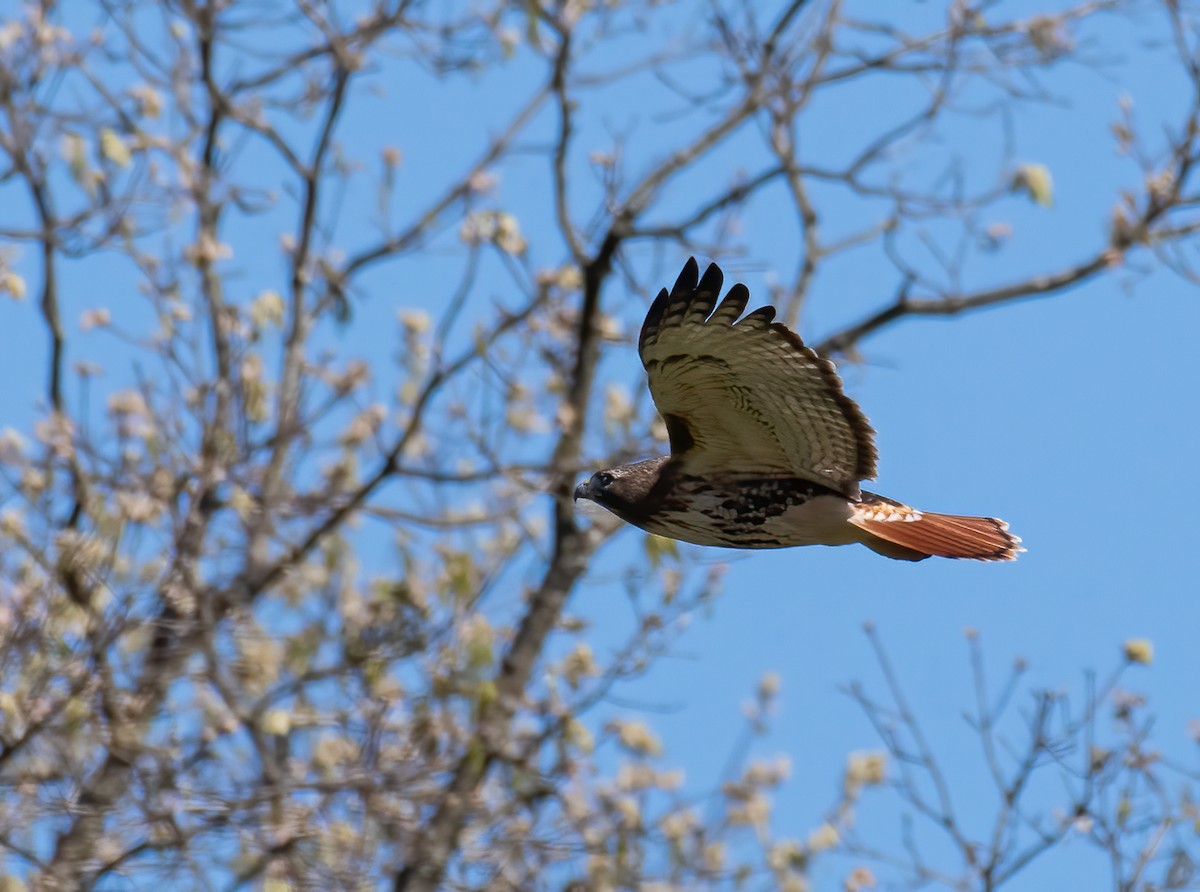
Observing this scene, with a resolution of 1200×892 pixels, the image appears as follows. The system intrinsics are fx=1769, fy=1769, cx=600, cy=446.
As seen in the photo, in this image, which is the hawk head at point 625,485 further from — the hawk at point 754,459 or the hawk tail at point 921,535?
the hawk tail at point 921,535

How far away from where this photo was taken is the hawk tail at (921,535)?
18.2ft

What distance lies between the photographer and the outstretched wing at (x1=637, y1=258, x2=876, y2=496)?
512cm

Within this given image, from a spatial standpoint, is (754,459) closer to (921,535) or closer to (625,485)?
(625,485)

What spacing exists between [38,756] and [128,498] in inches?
57.8

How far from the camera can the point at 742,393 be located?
5.39 meters

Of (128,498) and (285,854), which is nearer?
(285,854)

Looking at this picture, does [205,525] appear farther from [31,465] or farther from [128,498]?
[31,465]

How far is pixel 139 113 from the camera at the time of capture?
1049cm

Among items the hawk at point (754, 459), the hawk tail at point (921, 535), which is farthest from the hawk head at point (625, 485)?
the hawk tail at point (921, 535)

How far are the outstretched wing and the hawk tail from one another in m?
0.14

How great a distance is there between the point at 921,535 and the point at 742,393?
0.76 metres

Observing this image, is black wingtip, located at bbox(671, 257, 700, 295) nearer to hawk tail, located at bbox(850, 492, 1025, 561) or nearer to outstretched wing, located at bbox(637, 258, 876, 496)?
outstretched wing, located at bbox(637, 258, 876, 496)

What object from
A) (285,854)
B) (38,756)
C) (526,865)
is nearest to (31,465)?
(38,756)

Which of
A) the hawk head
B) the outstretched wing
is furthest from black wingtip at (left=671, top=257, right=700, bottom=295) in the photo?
the hawk head
